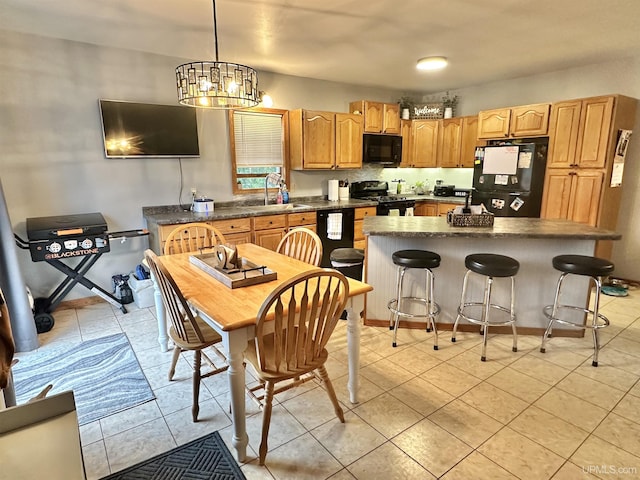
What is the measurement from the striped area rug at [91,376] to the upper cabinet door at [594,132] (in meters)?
4.78

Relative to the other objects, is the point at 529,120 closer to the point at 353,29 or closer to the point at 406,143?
the point at 406,143

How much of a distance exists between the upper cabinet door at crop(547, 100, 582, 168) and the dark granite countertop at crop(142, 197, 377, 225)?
2209 millimetres

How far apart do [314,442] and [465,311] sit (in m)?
1.87

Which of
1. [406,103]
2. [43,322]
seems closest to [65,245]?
[43,322]

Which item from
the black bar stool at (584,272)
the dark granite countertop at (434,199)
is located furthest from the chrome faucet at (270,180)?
the black bar stool at (584,272)

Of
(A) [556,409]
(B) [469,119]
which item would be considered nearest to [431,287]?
(A) [556,409]

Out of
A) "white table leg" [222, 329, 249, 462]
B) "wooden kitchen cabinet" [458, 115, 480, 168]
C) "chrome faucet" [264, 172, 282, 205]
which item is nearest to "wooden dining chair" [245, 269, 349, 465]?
"white table leg" [222, 329, 249, 462]

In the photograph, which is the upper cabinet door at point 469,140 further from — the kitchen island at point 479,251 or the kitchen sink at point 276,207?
the kitchen sink at point 276,207

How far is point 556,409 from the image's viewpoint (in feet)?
7.14

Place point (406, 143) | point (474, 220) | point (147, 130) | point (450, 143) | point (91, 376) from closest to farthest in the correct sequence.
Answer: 1. point (91, 376)
2. point (474, 220)
3. point (147, 130)
4. point (450, 143)
5. point (406, 143)

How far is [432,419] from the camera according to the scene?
2.09 m

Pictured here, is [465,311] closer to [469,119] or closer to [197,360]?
[197,360]

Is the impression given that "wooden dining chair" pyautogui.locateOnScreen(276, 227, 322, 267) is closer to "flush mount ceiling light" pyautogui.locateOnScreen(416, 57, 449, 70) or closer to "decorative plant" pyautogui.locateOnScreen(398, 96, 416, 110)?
"flush mount ceiling light" pyautogui.locateOnScreen(416, 57, 449, 70)

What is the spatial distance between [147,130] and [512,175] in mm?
4314
